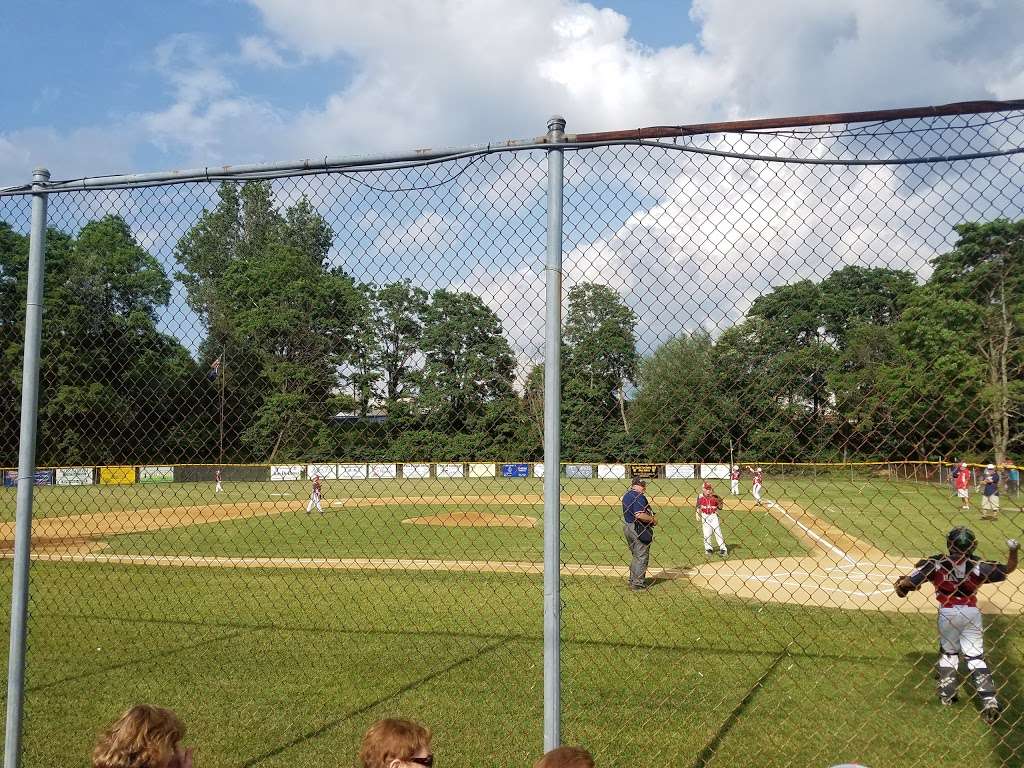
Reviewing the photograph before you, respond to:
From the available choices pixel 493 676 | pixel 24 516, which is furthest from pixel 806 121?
pixel 493 676

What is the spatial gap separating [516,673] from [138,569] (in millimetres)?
8822

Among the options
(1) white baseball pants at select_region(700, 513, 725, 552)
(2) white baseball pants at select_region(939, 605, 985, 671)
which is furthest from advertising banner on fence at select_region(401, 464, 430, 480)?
(1) white baseball pants at select_region(700, 513, 725, 552)

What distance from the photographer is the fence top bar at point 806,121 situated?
3053 millimetres

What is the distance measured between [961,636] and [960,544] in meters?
0.73

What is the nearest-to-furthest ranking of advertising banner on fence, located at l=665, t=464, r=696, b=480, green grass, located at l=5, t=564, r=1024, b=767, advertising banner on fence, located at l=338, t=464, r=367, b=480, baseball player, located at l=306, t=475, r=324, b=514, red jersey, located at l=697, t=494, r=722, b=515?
green grass, located at l=5, t=564, r=1024, b=767 < advertising banner on fence, located at l=338, t=464, r=367, b=480 < advertising banner on fence, located at l=665, t=464, r=696, b=480 < red jersey, located at l=697, t=494, r=722, b=515 < baseball player, located at l=306, t=475, r=324, b=514

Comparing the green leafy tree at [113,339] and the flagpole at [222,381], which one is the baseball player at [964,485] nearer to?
the flagpole at [222,381]

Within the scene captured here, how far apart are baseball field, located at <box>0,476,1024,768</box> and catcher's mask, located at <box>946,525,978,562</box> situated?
70cm

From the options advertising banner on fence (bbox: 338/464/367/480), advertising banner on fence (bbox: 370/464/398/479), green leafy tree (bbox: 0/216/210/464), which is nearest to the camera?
green leafy tree (bbox: 0/216/210/464)

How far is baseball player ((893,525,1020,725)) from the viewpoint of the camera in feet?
18.9

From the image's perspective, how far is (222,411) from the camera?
19.4ft

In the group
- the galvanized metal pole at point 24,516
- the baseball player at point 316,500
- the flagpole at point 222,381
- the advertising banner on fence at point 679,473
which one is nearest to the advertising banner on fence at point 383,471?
the flagpole at point 222,381

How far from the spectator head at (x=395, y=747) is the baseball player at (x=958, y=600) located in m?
4.63

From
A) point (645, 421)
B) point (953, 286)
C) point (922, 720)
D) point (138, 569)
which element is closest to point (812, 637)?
point (922, 720)

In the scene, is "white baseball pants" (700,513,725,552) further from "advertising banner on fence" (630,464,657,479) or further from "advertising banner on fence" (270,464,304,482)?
"advertising banner on fence" (270,464,304,482)
